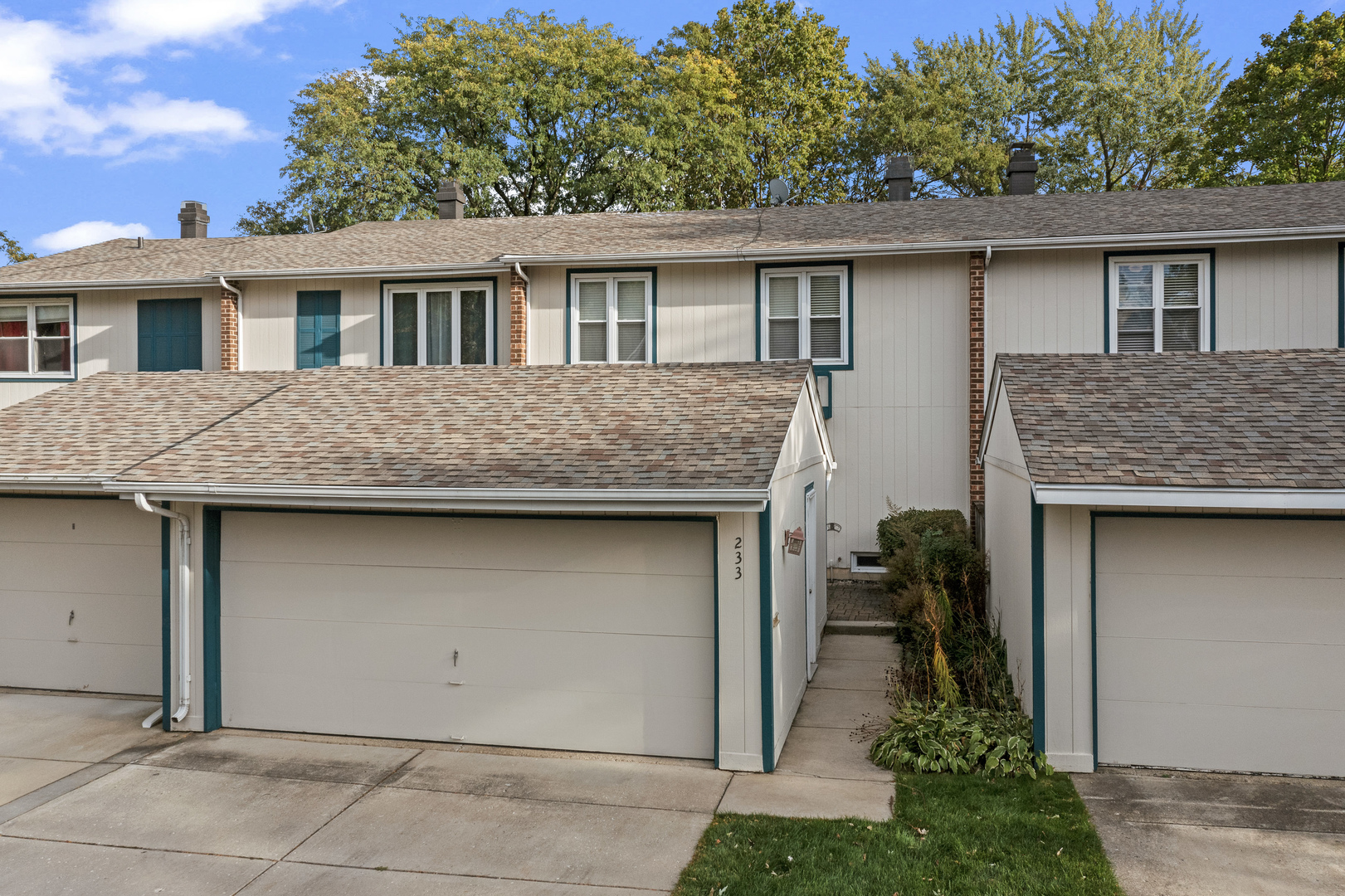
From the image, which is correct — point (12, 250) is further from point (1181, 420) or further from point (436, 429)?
point (1181, 420)

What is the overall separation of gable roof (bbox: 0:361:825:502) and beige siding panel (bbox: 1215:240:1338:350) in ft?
25.3

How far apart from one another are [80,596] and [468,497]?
204 inches

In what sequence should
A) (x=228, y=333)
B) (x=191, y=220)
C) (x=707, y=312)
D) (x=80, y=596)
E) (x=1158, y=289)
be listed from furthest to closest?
(x=191, y=220)
(x=228, y=333)
(x=707, y=312)
(x=1158, y=289)
(x=80, y=596)

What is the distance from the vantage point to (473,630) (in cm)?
787

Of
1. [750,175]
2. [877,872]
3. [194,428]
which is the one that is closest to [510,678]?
[877,872]

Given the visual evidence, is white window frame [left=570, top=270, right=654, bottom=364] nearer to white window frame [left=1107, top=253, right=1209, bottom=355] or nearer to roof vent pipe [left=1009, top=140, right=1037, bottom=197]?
white window frame [left=1107, top=253, right=1209, bottom=355]

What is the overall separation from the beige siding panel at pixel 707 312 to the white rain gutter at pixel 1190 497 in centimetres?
851

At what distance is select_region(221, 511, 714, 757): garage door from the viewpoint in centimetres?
751

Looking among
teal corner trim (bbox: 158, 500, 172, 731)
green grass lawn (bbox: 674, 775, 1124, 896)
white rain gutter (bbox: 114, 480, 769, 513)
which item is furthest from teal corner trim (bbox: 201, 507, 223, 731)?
green grass lawn (bbox: 674, 775, 1124, 896)

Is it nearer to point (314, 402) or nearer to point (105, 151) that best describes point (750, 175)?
point (105, 151)

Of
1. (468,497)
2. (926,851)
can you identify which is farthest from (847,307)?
(926,851)

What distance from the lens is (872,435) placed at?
47.5ft

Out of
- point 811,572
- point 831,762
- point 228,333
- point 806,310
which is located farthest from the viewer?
point 228,333

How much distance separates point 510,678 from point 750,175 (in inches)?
981
